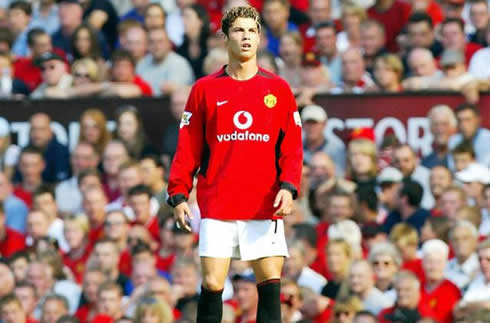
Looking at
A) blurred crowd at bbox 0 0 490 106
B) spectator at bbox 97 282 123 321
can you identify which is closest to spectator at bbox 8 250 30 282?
spectator at bbox 97 282 123 321

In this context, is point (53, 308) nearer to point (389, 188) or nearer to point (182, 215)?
point (389, 188)

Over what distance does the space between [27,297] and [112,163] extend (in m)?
1.63

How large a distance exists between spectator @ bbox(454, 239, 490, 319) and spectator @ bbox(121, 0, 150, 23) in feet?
16.9

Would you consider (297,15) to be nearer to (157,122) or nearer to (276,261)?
(157,122)

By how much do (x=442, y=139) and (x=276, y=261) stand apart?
493 centimetres

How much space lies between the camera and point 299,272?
12570 millimetres

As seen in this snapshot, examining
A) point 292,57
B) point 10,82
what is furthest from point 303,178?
point 10,82

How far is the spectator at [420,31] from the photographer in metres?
14.1

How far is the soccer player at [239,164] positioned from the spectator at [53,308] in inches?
166

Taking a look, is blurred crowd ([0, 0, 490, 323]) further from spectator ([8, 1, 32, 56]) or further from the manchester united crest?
the manchester united crest

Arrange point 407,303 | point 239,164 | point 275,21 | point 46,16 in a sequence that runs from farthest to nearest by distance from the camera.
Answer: point 46,16
point 275,21
point 407,303
point 239,164

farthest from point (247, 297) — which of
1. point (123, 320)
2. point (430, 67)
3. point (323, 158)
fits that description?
point (430, 67)

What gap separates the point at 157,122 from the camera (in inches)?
558

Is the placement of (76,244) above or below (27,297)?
above
